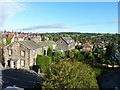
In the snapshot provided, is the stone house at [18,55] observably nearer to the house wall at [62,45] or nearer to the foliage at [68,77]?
the house wall at [62,45]

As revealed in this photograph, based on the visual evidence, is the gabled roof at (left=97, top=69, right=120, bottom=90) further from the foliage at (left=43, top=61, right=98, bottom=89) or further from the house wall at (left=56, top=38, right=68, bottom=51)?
the house wall at (left=56, top=38, right=68, bottom=51)

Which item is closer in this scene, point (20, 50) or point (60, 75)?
point (60, 75)

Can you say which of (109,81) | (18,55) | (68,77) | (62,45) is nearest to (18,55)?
(18,55)

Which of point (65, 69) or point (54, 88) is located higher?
point (65, 69)

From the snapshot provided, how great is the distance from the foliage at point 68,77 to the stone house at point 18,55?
26.8ft

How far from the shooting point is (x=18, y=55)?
47.0 ft

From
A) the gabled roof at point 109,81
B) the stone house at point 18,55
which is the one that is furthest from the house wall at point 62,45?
the gabled roof at point 109,81

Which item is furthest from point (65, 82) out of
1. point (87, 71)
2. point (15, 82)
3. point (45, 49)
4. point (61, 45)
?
point (61, 45)

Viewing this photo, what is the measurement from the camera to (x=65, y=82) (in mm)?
5734

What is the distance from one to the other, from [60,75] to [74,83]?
1.29 ft

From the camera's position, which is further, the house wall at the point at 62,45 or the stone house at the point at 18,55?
the house wall at the point at 62,45

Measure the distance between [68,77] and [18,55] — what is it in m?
8.82

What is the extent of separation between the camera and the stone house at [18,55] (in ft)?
46.4

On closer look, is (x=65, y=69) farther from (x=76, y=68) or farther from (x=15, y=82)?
(x=15, y=82)
